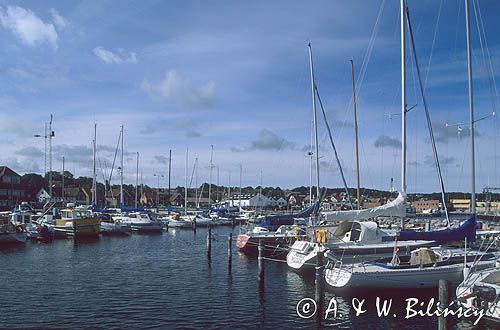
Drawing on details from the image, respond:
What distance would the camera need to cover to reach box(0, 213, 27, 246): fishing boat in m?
46.8

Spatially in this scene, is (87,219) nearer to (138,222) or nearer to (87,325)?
(138,222)

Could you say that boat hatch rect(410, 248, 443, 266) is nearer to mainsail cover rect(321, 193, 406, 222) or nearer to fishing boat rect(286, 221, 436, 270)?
fishing boat rect(286, 221, 436, 270)

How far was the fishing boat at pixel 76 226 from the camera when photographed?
54.5 metres

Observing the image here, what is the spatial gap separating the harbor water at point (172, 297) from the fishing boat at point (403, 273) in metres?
0.72

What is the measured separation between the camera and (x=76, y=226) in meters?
54.6

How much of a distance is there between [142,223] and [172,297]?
1741 inches

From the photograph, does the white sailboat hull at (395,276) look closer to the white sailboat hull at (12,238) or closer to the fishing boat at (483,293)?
the fishing boat at (483,293)

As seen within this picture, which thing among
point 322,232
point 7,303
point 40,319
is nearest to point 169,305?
point 40,319

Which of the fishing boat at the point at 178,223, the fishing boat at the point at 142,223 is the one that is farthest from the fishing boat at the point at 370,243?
the fishing boat at the point at 178,223

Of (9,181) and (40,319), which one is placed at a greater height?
(9,181)

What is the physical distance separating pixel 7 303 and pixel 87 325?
6.26 m

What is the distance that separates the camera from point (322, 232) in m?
28.7

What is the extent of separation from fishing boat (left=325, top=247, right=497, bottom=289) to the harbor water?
0.72 metres

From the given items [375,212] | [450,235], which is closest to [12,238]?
[375,212]
